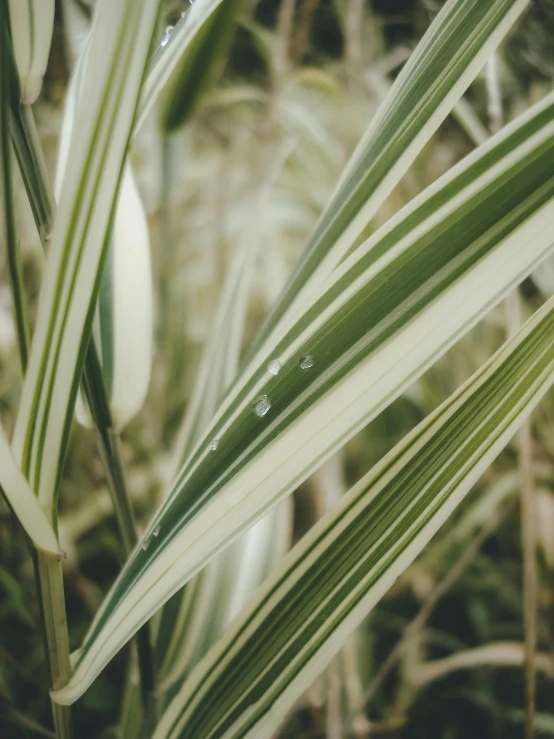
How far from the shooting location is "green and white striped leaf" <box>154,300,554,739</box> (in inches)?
8.0

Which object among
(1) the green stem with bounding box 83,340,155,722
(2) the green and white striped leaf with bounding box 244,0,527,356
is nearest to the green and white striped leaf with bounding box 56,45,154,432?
(1) the green stem with bounding box 83,340,155,722

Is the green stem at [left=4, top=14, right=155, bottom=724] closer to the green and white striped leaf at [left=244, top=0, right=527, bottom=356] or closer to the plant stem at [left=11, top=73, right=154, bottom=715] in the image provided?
the plant stem at [left=11, top=73, right=154, bottom=715]

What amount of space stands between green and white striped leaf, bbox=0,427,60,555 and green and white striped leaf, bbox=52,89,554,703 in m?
0.04

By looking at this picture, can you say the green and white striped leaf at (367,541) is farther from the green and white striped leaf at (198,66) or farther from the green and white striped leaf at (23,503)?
the green and white striped leaf at (198,66)

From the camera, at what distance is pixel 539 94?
72 cm

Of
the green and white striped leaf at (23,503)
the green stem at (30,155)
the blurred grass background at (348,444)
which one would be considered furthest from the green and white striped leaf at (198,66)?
the green and white striped leaf at (23,503)

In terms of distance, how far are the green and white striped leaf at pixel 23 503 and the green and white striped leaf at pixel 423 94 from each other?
11 centimetres

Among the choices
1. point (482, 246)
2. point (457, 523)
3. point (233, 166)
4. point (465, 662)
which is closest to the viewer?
point (482, 246)

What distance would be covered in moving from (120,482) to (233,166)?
0.61 metres

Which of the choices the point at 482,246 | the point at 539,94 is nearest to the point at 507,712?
the point at 482,246

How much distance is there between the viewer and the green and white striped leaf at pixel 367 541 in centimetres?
20

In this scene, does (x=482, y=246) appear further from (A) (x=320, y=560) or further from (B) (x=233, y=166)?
(B) (x=233, y=166)

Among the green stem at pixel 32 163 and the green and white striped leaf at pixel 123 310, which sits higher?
the green stem at pixel 32 163

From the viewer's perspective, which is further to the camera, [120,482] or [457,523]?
[457,523]
